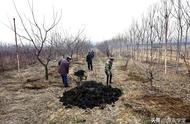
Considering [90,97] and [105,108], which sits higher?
[90,97]

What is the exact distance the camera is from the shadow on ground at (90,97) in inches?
380

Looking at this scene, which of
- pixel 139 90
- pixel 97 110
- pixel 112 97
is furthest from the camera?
pixel 139 90

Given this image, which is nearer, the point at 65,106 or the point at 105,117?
the point at 105,117

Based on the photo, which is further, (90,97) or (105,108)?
(90,97)

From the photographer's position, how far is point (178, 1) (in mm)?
15695

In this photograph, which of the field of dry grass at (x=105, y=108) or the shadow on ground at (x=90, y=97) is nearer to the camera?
the field of dry grass at (x=105, y=108)

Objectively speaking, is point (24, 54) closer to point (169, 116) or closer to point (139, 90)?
point (139, 90)

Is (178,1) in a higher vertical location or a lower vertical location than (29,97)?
higher

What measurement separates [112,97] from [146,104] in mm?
1459

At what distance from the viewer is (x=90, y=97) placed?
1020 centimetres

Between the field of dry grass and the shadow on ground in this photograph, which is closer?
the field of dry grass

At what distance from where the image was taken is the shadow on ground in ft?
31.7

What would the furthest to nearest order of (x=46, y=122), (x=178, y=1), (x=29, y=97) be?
1. (x=178, y=1)
2. (x=29, y=97)
3. (x=46, y=122)

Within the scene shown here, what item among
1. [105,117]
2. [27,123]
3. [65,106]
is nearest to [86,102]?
[65,106]
